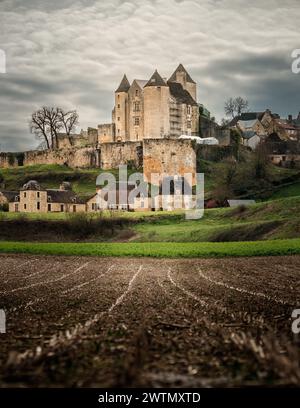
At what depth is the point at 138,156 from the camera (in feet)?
279

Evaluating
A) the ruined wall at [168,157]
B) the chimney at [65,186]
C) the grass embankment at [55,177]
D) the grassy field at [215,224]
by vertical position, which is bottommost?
the grassy field at [215,224]

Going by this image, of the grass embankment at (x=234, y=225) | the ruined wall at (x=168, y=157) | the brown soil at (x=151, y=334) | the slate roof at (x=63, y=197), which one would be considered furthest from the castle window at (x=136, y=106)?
the brown soil at (x=151, y=334)

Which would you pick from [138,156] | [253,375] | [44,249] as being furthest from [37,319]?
[138,156]

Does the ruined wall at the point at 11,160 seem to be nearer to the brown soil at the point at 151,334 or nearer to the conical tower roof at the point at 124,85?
the conical tower roof at the point at 124,85

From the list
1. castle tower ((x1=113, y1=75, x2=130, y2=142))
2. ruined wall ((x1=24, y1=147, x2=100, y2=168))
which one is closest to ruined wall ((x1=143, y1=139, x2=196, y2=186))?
castle tower ((x1=113, y1=75, x2=130, y2=142))

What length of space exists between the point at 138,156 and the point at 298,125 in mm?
57223

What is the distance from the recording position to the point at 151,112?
289 feet

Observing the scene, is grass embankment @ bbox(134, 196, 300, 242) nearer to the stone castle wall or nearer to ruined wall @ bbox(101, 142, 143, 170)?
the stone castle wall

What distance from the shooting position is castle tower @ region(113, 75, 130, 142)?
91875mm

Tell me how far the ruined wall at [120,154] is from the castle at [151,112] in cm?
347

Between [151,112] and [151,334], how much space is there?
263 feet

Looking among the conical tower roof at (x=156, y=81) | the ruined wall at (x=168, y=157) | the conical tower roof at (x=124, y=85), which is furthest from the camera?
the conical tower roof at (x=124, y=85)

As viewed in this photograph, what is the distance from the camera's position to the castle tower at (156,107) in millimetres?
88125

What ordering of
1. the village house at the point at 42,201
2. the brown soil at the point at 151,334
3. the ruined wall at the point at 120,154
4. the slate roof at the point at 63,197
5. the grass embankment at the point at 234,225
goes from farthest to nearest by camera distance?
the ruined wall at the point at 120,154
the slate roof at the point at 63,197
the village house at the point at 42,201
the grass embankment at the point at 234,225
the brown soil at the point at 151,334
